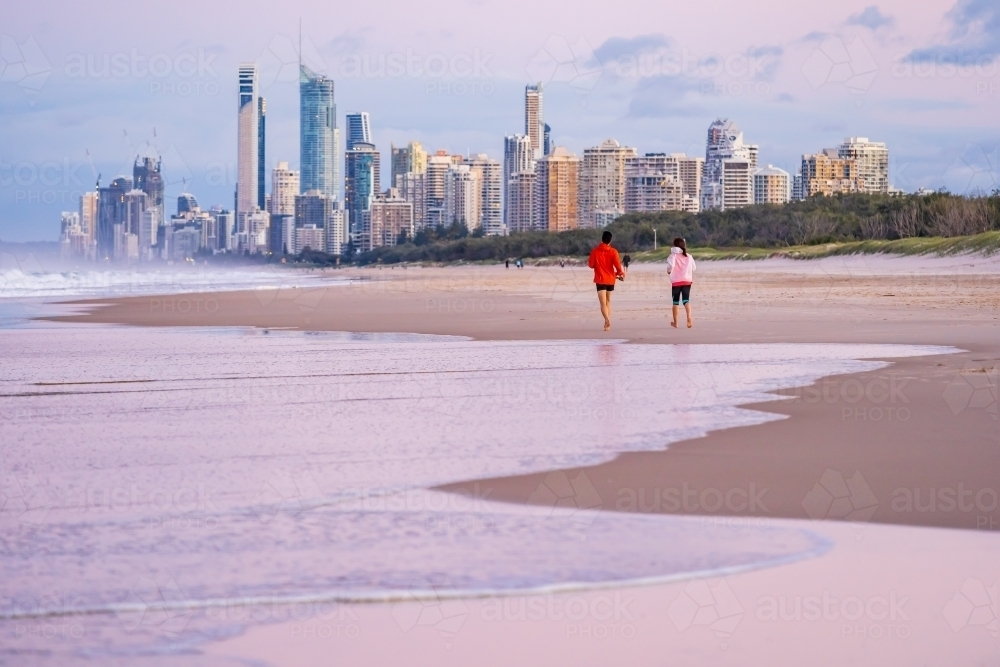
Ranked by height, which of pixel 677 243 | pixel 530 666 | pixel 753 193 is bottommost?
pixel 530 666

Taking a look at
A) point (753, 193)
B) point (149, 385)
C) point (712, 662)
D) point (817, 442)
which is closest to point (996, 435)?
point (817, 442)

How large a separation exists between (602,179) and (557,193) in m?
9.27

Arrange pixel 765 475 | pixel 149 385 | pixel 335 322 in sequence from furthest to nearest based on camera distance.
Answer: pixel 335 322
pixel 149 385
pixel 765 475

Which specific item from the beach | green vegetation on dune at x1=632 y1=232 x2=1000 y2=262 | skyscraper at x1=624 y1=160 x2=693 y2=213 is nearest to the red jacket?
the beach

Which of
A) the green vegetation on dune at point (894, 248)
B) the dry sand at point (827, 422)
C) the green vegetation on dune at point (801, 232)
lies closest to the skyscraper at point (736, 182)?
the green vegetation on dune at point (801, 232)

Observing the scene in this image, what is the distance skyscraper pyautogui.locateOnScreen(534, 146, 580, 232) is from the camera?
194250 mm

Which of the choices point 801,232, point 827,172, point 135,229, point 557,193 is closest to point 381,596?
point 801,232

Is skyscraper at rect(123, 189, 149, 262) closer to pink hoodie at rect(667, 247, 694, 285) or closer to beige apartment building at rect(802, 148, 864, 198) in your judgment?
beige apartment building at rect(802, 148, 864, 198)

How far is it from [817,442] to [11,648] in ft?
15.3

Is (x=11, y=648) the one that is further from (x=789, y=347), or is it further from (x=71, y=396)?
(x=789, y=347)

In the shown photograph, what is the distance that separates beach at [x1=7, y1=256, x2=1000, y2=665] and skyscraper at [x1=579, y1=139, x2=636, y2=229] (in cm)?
17265

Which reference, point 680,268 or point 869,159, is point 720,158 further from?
point 680,268

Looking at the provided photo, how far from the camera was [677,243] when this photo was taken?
18.1 m

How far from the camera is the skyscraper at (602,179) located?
185 m
